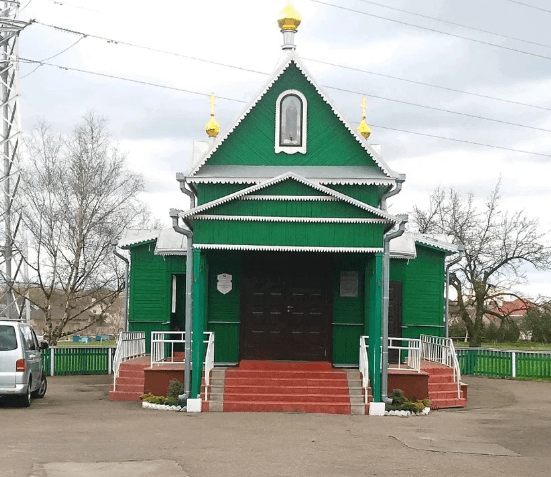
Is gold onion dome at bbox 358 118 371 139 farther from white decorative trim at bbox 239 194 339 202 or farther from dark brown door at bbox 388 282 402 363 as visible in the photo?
white decorative trim at bbox 239 194 339 202

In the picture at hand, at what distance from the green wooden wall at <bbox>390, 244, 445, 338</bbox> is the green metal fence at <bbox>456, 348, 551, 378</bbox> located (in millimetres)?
6859

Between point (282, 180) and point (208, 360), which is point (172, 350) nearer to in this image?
point (208, 360)

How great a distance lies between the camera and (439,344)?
22.6m

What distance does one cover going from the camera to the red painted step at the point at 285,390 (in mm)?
18250

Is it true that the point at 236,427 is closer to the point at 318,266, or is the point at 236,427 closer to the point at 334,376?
the point at 334,376

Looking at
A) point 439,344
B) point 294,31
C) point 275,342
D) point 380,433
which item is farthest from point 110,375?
point 380,433

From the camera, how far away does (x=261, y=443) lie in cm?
1373

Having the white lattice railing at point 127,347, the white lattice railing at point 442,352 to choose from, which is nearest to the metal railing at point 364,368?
the white lattice railing at point 442,352

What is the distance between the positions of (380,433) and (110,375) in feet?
53.5

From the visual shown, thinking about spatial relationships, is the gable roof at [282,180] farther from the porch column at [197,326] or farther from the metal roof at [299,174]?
the metal roof at [299,174]

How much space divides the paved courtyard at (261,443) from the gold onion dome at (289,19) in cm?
912

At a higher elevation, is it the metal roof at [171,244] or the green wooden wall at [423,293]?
the metal roof at [171,244]

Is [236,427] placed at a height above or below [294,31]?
below

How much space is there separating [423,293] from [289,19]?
8282 mm
